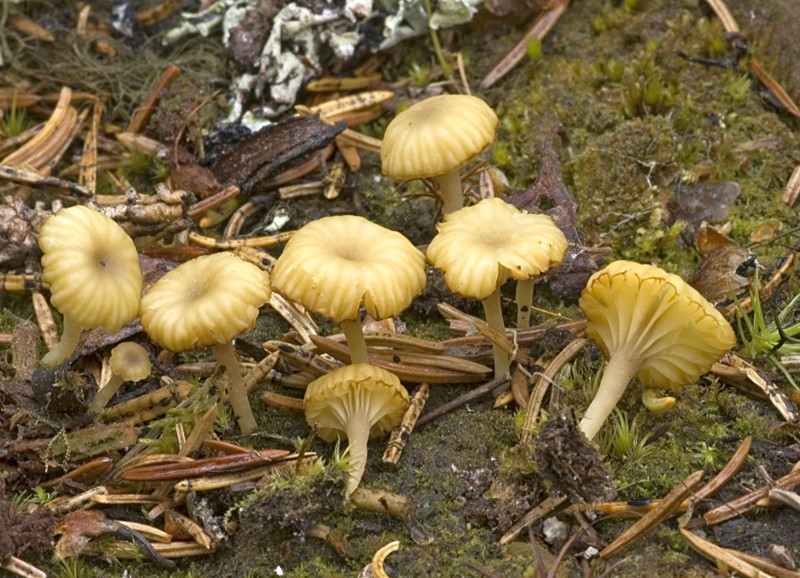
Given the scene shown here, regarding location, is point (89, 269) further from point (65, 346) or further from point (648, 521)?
point (648, 521)

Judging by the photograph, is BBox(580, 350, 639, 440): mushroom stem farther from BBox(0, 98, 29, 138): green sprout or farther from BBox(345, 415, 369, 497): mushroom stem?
BBox(0, 98, 29, 138): green sprout

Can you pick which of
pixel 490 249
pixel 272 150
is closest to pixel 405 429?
pixel 490 249

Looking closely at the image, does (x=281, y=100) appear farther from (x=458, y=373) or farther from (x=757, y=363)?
(x=757, y=363)

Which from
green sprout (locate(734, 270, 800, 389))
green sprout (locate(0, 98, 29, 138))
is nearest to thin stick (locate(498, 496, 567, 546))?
green sprout (locate(734, 270, 800, 389))

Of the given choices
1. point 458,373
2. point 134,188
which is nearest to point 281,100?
point 134,188

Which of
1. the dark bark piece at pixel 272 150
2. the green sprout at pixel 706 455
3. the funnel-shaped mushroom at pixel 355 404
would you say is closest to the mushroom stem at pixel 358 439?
the funnel-shaped mushroom at pixel 355 404

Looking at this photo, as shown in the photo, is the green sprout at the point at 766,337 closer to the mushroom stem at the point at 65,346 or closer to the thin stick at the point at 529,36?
the thin stick at the point at 529,36
